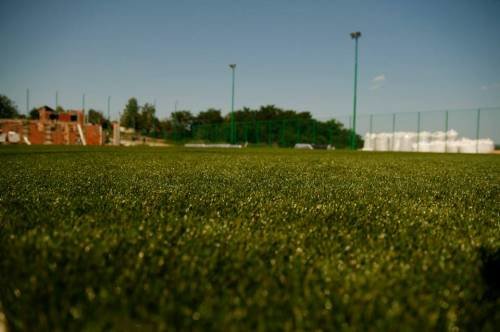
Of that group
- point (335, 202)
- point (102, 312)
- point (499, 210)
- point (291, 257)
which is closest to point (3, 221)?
point (102, 312)

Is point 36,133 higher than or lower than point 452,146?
higher

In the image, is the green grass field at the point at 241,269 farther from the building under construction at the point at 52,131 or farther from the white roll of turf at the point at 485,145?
the building under construction at the point at 52,131

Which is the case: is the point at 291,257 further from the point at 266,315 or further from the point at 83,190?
the point at 83,190

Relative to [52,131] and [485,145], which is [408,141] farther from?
[52,131]

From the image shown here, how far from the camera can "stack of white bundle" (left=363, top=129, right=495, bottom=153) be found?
1380 inches

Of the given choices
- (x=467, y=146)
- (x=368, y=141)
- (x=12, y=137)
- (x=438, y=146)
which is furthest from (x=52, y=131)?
(x=467, y=146)

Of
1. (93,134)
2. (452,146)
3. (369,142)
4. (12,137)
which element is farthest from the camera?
(93,134)

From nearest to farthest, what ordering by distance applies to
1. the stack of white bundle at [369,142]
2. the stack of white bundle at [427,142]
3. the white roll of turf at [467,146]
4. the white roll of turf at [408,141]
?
the white roll of turf at [467,146], the stack of white bundle at [427,142], the white roll of turf at [408,141], the stack of white bundle at [369,142]

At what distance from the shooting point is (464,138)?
116 feet

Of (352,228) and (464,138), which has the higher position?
(464,138)

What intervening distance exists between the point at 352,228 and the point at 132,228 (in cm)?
136

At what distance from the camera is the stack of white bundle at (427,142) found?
3506 cm

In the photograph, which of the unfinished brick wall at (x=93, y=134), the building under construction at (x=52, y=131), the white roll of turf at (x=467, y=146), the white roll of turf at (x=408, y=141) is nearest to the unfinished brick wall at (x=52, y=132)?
the building under construction at (x=52, y=131)

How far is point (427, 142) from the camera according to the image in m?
38.1
